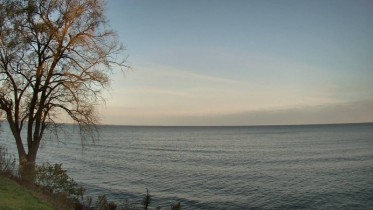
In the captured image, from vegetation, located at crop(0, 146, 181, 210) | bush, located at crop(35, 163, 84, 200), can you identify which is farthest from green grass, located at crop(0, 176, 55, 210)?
bush, located at crop(35, 163, 84, 200)

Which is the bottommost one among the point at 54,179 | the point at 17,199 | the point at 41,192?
the point at 41,192

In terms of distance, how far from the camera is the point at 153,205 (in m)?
25.0

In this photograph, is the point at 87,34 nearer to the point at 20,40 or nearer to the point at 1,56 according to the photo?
the point at 20,40

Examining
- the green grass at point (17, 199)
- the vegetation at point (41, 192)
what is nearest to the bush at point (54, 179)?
the vegetation at point (41, 192)

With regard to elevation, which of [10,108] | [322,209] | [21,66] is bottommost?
[322,209]

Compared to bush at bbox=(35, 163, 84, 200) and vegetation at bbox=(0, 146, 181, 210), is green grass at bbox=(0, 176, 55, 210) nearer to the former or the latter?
vegetation at bbox=(0, 146, 181, 210)

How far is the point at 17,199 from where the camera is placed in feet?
39.6

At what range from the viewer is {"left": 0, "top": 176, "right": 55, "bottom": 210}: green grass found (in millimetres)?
11008

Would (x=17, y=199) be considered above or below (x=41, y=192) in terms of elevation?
above

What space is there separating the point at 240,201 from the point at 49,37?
61.2ft

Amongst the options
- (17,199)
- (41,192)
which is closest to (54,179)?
(41,192)

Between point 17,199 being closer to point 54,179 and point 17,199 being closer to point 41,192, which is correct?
point 41,192

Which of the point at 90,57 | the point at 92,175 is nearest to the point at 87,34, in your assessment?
the point at 90,57

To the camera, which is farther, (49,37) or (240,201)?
(240,201)
